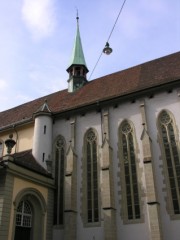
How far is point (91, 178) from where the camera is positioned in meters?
18.5

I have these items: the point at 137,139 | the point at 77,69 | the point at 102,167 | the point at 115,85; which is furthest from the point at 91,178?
the point at 77,69

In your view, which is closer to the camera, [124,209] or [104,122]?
[124,209]

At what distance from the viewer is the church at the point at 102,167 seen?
15.5 meters

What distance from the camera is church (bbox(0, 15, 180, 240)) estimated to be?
51.0 feet

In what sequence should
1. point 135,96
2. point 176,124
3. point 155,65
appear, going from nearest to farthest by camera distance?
point 176,124 → point 135,96 → point 155,65

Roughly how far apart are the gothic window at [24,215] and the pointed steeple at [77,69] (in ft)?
38.5

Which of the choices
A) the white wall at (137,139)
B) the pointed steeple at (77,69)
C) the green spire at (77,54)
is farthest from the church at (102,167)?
the green spire at (77,54)

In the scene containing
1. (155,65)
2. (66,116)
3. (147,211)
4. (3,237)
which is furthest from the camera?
(155,65)

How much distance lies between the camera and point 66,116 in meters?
21.2

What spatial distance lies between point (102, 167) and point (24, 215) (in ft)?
17.2

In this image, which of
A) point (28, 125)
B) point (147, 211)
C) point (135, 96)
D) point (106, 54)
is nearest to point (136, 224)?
point (147, 211)

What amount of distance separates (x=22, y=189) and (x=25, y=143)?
6.17 m

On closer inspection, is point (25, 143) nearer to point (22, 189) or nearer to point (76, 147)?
point (76, 147)

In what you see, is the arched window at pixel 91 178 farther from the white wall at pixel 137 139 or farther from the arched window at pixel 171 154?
the arched window at pixel 171 154
